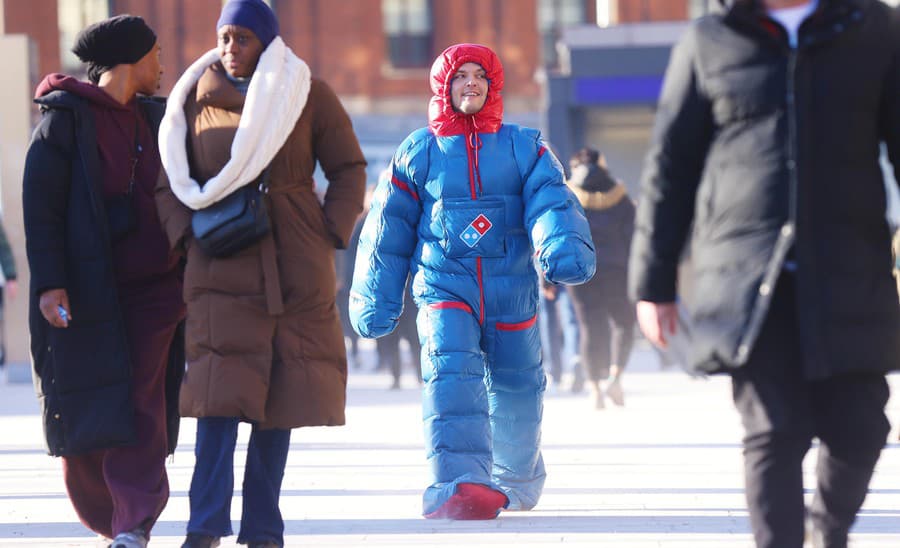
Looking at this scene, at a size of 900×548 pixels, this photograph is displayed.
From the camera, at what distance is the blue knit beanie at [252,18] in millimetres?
6617

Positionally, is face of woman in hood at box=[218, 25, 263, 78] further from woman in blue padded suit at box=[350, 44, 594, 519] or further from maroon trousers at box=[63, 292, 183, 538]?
woman in blue padded suit at box=[350, 44, 594, 519]

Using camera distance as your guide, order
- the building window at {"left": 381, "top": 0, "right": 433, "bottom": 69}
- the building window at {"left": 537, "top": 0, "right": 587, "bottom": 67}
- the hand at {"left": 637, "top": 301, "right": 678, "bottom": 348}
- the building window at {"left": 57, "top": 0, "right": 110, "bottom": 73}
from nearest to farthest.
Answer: the hand at {"left": 637, "top": 301, "right": 678, "bottom": 348}
the building window at {"left": 57, "top": 0, "right": 110, "bottom": 73}
the building window at {"left": 537, "top": 0, "right": 587, "bottom": 67}
the building window at {"left": 381, "top": 0, "right": 433, "bottom": 69}

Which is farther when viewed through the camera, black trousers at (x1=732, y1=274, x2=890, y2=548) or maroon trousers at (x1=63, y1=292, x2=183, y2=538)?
maroon trousers at (x1=63, y1=292, x2=183, y2=538)

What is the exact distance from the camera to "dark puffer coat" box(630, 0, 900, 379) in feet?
16.0

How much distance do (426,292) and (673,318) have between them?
8.44 feet

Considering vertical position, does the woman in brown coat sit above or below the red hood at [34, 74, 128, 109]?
below

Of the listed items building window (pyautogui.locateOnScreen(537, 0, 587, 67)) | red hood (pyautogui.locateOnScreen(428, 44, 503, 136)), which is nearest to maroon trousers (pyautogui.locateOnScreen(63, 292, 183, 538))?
red hood (pyautogui.locateOnScreen(428, 44, 503, 136))

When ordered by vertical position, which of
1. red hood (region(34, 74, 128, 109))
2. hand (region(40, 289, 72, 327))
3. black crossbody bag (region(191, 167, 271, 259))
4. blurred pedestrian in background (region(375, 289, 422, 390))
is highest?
red hood (region(34, 74, 128, 109))

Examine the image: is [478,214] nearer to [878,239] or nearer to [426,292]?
[426,292]

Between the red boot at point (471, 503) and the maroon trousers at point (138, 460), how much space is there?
1.18 m

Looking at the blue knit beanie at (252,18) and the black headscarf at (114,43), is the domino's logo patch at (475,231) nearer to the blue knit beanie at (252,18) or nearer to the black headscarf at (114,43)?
the blue knit beanie at (252,18)

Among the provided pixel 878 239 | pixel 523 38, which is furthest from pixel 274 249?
pixel 523 38

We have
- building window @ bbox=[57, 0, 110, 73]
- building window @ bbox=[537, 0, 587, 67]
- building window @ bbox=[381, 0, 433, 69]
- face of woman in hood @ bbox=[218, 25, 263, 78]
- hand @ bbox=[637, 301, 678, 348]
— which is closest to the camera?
hand @ bbox=[637, 301, 678, 348]

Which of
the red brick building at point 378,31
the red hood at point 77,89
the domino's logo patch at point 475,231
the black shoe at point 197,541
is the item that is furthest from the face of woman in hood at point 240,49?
the red brick building at point 378,31
